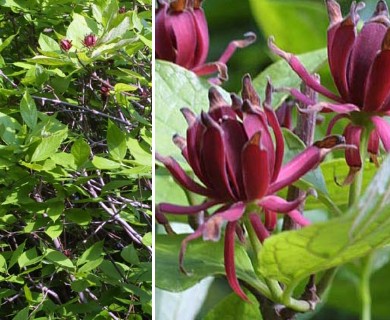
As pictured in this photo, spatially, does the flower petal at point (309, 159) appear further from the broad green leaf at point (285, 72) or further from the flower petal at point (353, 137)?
the broad green leaf at point (285, 72)

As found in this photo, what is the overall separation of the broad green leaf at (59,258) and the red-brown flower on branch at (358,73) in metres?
0.41

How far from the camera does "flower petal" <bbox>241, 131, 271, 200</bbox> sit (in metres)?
0.37

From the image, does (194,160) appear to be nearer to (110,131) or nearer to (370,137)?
(370,137)

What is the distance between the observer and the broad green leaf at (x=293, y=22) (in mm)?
693

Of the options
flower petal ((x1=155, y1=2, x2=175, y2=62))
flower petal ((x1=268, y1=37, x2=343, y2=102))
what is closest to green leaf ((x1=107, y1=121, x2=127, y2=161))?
flower petal ((x1=155, y1=2, x2=175, y2=62))

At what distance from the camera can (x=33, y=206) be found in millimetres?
781

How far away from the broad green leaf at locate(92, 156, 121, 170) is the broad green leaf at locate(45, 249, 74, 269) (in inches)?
4.8

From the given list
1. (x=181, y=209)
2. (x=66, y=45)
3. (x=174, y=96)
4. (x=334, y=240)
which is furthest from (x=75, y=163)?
(x=334, y=240)

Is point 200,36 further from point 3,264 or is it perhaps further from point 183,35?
point 3,264

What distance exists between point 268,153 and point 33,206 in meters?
0.45

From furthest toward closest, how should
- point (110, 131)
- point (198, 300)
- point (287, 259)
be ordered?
point (110, 131) < point (198, 300) < point (287, 259)

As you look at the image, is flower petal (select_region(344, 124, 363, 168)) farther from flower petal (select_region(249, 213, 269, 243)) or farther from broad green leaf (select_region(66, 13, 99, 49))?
broad green leaf (select_region(66, 13, 99, 49))

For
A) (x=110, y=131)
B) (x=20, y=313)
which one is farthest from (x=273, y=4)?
(x=20, y=313)

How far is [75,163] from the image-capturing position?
74cm
